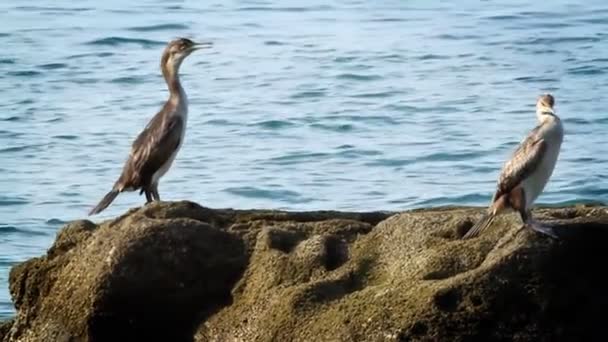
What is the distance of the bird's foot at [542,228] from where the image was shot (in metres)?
9.88

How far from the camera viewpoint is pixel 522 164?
11.1 meters

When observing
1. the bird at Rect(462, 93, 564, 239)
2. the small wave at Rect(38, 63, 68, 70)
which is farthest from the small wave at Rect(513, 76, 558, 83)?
the bird at Rect(462, 93, 564, 239)

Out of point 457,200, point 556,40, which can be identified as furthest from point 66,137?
point 556,40

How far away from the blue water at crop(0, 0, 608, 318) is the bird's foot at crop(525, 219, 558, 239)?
22.9 ft

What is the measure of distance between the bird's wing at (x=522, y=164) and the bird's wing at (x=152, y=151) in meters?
2.73

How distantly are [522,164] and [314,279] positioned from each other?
5.25 ft

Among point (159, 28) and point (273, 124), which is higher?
point (273, 124)

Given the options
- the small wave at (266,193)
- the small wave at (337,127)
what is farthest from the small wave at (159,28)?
the small wave at (266,193)

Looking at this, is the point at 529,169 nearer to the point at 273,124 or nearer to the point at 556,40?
the point at 273,124

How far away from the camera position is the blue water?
70.3 ft

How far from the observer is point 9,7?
3522 centimetres

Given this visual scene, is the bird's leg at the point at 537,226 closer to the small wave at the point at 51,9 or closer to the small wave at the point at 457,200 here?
the small wave at the point at 457,200

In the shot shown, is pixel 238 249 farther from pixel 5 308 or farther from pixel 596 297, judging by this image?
pixel 5 308

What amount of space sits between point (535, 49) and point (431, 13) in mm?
4270
